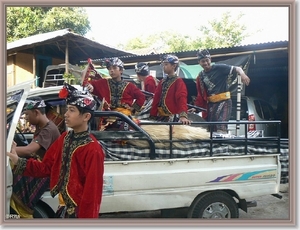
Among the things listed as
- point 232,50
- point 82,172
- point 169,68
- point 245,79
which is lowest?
point 82,172

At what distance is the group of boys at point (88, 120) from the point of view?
2762 millimetres

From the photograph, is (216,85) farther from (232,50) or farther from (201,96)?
(232,50)

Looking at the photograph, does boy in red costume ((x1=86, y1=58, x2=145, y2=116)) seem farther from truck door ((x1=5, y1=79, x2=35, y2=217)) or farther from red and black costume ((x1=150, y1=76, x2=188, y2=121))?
truck door ((x1=5, y1=79, x2=35, y2=217))

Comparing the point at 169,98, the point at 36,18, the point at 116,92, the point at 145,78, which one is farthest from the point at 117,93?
the point at 36,18

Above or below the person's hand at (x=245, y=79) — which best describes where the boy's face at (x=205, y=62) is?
above

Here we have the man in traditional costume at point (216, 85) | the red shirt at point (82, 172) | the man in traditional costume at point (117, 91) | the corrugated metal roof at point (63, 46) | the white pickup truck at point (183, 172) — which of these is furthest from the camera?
the corrugated metal roof at point (63, 46)

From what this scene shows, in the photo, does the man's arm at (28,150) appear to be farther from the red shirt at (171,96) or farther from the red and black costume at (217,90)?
the red and black costume at (217,90)

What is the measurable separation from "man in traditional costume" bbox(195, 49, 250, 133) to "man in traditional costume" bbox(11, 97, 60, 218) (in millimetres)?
1854

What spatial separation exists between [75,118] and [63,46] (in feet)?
6.87

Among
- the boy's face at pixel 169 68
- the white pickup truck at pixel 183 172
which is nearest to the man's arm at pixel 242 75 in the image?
the white pickup truck at pixel 183 172

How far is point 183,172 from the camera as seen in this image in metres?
3.53

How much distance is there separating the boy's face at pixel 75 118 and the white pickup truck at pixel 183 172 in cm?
59

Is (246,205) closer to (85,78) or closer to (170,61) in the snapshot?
(170,61)
